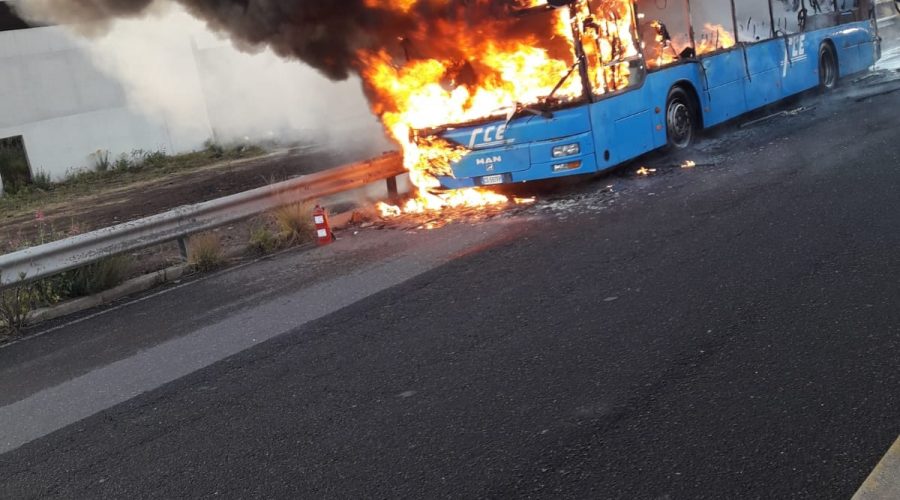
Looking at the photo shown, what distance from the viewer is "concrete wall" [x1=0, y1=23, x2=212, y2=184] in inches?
798

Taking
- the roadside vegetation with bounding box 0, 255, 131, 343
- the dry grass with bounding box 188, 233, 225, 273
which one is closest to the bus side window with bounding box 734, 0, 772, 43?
the dry grass with bounding box 188, 233, 225, 273

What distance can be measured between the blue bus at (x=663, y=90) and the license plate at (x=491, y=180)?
0.5 inches

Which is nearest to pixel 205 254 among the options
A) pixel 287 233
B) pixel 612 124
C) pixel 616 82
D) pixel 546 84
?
pixel 287 233

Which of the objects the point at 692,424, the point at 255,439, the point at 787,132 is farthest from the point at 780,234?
the point at 787,132

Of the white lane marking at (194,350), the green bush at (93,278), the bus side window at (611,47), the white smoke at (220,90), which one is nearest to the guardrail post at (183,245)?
the green bush at (93,278)

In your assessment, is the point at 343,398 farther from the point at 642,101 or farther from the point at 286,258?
the point at 642,101

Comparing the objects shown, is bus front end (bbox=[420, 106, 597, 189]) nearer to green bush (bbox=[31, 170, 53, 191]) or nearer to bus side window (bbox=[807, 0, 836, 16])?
bus side window (bbox=[807, 0, 836, 16])

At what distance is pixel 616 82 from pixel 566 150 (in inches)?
Answer: 46.9

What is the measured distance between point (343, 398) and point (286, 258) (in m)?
4.54

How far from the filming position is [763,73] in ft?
43.8

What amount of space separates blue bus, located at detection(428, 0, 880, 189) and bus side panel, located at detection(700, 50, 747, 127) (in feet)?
0.05

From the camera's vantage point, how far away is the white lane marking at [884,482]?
10.1 feet

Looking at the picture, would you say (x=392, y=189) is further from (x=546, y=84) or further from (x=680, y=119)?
(x=680, y=119)

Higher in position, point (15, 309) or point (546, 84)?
point (546, 84)
